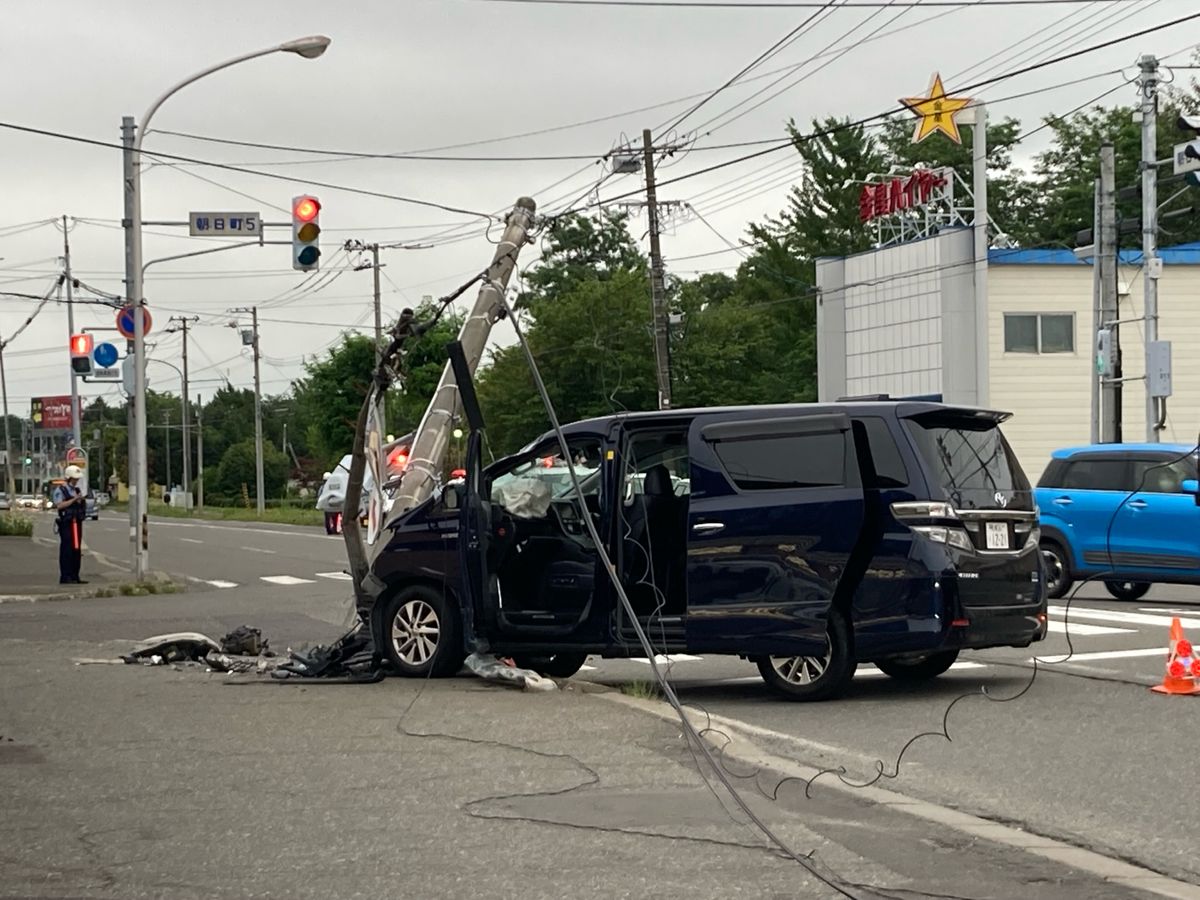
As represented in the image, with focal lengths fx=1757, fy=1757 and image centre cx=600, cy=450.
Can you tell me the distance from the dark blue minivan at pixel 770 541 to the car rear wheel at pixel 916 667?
11cm

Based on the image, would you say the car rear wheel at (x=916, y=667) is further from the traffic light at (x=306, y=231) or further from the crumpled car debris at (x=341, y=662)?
the traffic light at (x=306, y=231)

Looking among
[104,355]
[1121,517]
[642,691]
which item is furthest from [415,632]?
[104,355]

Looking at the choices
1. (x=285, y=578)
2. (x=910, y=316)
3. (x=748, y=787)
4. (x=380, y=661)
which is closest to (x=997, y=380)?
(x=910, y=316)

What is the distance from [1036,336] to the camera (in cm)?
4409

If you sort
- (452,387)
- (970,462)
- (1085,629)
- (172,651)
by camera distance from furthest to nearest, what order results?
(1085,629) → (452,387) → (172,651) → (970,462)

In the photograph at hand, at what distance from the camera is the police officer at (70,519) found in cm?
2578

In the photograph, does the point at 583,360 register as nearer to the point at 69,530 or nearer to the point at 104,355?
the point at 104,355

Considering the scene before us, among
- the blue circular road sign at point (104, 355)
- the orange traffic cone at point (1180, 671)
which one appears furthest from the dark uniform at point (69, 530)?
the orange traffic cone at point (1180, 671)

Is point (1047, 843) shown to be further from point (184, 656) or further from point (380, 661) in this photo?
point (184, 656)

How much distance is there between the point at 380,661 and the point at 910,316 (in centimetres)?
3452

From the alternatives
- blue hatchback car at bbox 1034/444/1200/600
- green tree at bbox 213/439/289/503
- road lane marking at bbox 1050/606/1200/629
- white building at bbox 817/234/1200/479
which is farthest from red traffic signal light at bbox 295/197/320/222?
green tree at bbox 213/439/289/503

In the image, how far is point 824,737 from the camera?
10102 millimetres

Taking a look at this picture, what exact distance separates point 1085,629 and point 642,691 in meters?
6.27

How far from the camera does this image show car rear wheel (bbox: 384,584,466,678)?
12.8 metres
